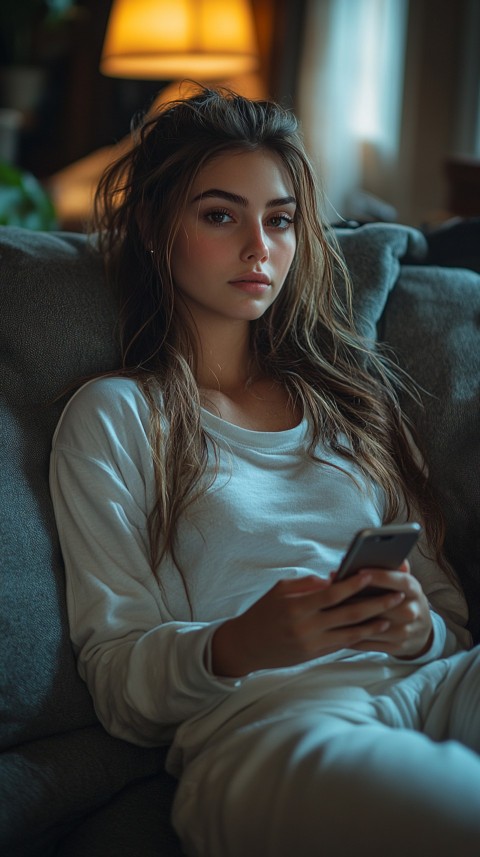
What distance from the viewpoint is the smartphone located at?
0.90 m

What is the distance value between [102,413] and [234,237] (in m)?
0.30

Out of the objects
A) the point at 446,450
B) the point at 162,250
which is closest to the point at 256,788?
the point at 446,450

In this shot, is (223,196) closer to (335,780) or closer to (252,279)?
(252,279)

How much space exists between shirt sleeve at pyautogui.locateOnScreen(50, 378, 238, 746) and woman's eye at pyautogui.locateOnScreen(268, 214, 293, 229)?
0.34 m

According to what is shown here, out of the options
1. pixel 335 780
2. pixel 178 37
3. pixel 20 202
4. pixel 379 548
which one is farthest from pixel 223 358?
pixel 178 37

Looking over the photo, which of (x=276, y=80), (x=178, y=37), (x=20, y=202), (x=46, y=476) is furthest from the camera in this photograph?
(x=276, y=80)

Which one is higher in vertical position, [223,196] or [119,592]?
[223,196]

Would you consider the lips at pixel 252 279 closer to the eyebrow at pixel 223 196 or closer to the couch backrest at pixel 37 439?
the eyebrow at pixel 223 196

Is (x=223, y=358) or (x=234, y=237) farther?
(x=223, y=358)

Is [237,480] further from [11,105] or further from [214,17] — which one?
[11,105]

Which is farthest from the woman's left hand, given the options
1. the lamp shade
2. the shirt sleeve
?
the lamp shade

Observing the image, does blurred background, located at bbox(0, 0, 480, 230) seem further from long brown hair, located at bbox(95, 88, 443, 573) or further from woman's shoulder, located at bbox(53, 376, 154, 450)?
woman's shoulder, located at bbox(53, 376, 154, 450)

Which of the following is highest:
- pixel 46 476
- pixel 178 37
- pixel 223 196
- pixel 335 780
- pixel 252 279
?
pixel 178 37

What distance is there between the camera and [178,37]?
2.87m
